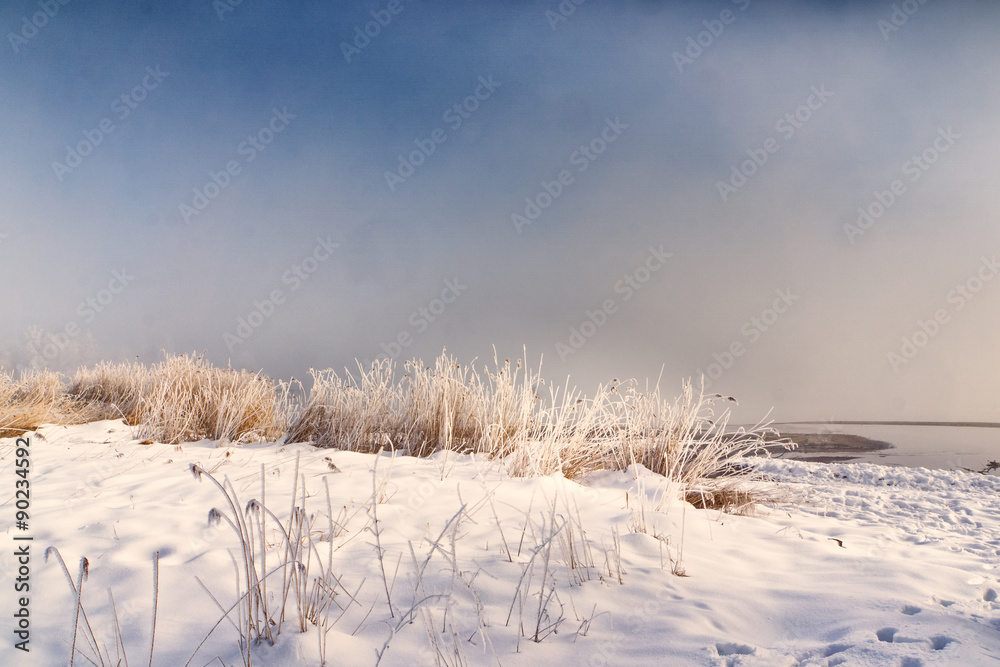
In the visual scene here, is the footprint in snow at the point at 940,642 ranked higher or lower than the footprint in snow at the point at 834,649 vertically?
higher

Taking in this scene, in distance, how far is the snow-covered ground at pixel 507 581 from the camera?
142 cm

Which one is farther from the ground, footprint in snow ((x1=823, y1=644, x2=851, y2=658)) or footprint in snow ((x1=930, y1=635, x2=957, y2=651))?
footprint in snow ((x1=930, y1=635, x2=957, y2=651))

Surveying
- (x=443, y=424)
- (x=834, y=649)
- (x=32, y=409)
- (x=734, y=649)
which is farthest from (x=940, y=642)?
(x=32, y=409)

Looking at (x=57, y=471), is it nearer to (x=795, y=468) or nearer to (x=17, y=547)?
(x=17, y=547)

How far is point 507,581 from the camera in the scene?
6.11 ft

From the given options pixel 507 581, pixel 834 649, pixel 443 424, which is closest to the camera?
pixel 834 649

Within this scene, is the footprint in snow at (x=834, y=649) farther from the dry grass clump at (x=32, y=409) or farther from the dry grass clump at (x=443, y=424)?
the dry grass clump at (x=32, y=409)

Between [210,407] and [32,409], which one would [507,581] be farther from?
[32,409]

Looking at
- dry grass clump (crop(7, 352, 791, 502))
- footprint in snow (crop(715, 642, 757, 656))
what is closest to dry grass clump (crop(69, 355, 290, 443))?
dry grass clump (crop(7, 352, 791, 502))

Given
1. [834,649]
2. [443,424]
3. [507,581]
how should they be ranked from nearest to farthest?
[834,649] → [507,581] → [443,424]

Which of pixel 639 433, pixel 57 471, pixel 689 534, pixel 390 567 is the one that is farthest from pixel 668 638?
pixel 57 471

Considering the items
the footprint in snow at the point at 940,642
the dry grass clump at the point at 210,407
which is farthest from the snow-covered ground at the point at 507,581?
the dry grass clump at the point at 210,407

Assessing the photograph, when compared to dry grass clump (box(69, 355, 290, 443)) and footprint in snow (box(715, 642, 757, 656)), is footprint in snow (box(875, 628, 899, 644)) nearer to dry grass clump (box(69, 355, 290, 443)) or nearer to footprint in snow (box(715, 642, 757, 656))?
footprint in snow (box(715, 642, 757, 656))

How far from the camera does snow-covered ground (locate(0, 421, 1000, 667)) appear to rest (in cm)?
142
